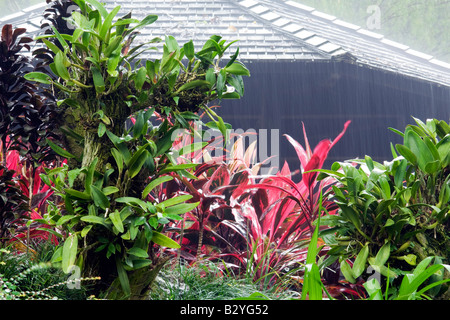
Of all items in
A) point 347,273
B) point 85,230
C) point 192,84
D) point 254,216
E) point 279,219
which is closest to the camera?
point 85,230

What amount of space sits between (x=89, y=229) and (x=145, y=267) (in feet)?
0.85

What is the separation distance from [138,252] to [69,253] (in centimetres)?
21

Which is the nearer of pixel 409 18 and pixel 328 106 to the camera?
pixel 328 106

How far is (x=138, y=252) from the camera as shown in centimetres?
139

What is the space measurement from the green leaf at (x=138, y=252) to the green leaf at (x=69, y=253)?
0.56 ft

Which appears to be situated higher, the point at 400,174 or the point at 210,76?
the point at 210,76

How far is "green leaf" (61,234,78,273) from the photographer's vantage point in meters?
1.31

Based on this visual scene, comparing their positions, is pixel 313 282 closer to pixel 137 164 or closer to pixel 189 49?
pixel 137 164

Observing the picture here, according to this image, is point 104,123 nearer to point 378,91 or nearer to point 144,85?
point 144,85

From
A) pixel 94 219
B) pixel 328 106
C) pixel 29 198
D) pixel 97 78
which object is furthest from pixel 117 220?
pixel 328 106

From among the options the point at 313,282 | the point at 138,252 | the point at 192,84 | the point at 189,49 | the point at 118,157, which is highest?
the point at 189,49

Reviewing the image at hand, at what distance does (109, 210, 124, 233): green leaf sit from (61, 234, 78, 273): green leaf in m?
0.15

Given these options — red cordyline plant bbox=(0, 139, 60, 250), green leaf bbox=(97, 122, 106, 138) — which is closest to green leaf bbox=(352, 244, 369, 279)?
green leaf bbox=(97, 122, 106, 138)

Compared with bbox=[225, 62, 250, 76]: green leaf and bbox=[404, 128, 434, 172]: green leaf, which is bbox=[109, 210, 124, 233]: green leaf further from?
bbox=[404, 128, 434, 172]: green leaf
